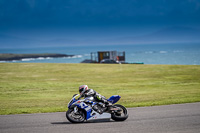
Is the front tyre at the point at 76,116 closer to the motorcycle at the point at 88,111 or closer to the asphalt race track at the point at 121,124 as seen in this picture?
the motorcycle at the point at 88,111

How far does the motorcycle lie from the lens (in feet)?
33.3

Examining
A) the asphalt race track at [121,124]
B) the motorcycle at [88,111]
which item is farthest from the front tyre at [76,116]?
the asphalt race track at [121,124]

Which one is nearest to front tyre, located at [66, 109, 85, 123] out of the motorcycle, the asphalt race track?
the motorcycle

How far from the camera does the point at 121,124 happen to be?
9852 millimetres

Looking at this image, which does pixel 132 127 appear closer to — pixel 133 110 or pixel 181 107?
pixel 133 110

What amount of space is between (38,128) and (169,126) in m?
4.57

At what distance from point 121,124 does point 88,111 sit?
4.35 ft

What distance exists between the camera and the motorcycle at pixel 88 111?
33.3 feet

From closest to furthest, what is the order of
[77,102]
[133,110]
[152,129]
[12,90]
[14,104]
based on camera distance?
[152,129] → [77,102] → [133,110] → [14,104] → [12,90]

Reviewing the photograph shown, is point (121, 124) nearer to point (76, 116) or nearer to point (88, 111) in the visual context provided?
point (88, 111)

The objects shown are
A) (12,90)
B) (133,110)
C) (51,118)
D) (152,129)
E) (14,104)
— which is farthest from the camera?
(12,90)

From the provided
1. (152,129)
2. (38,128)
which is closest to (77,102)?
(38,128)

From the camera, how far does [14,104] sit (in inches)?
641

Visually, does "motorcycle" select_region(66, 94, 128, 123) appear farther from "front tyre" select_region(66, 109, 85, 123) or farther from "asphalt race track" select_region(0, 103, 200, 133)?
"asphalt race track" select_region(0, 103, 200, 133)
